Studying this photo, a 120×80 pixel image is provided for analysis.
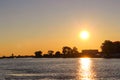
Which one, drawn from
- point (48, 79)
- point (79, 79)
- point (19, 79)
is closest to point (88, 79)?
point (79, 79)

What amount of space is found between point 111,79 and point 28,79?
1982 centimetres

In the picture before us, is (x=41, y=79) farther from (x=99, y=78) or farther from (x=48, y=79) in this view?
Answer: (x=99, y=78)

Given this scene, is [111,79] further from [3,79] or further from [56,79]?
[3,79]

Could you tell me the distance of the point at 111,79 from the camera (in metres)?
97.9

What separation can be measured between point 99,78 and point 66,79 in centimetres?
867

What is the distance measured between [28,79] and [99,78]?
17490 mm

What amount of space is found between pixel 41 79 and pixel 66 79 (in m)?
5.98

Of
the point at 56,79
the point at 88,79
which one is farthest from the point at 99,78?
the point at 56,79

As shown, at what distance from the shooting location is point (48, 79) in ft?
323

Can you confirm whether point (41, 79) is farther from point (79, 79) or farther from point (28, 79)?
point (79, 79)

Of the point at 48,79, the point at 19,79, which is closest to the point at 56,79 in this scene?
the point at 48,79

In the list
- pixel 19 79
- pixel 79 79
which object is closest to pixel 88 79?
pixel 79 79

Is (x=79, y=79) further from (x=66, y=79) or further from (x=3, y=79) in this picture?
(x=3, y=79)

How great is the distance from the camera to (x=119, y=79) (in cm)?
9631
